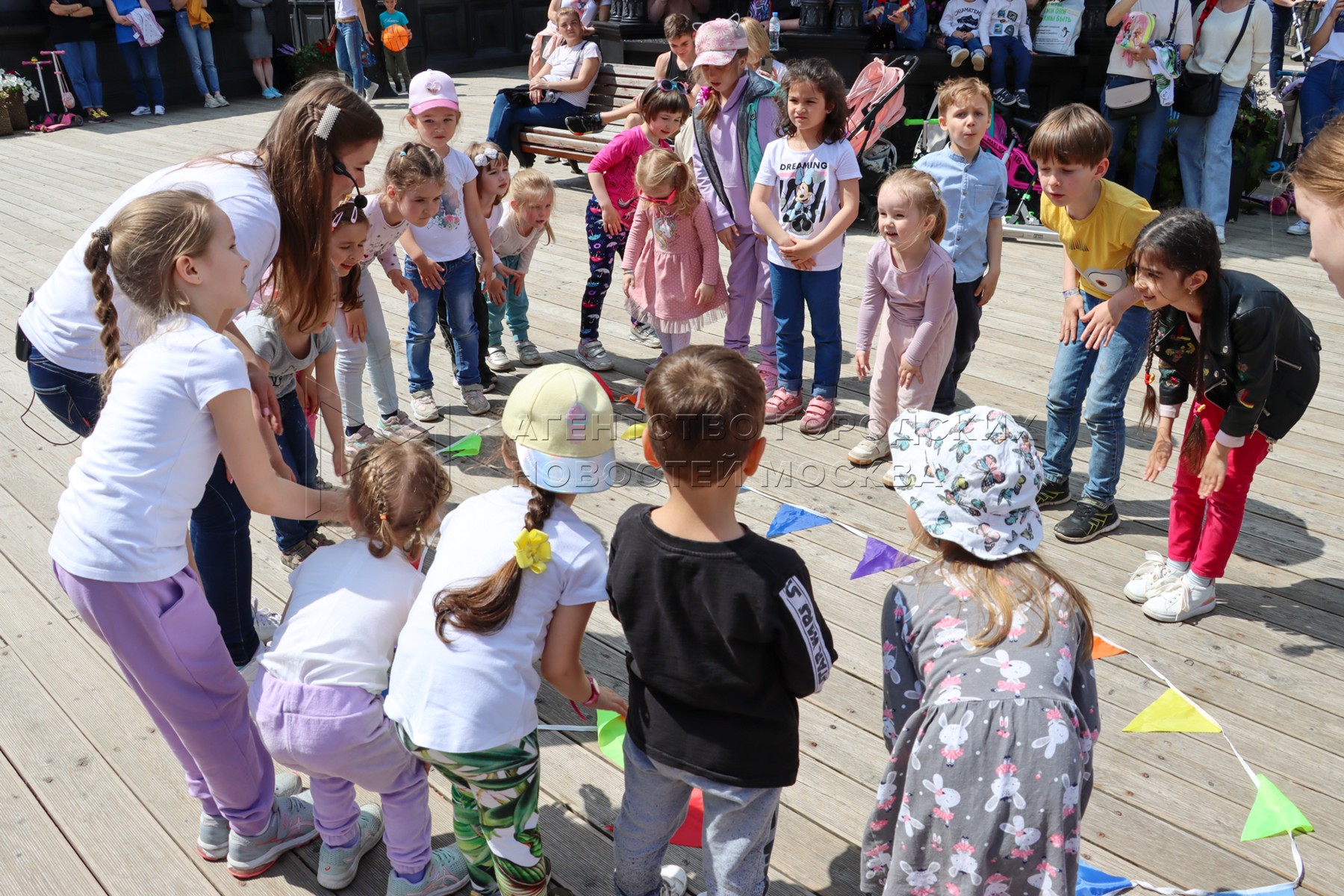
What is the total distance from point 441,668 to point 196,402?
0.82 m

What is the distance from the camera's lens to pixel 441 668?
2.24 meters

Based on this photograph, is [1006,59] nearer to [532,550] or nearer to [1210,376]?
[1210,376]

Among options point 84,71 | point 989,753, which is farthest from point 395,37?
point 989,753

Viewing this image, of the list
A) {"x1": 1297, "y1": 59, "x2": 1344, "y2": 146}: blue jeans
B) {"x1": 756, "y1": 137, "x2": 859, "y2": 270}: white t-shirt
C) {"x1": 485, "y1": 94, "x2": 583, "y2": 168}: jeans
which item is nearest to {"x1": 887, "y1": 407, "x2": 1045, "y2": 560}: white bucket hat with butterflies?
{"x1": 756, "y1": 137, "x2": 859, "y2": 270}: white t-shirt

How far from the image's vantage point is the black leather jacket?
333 centimetres

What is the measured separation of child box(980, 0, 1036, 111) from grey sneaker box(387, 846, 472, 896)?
851 cm

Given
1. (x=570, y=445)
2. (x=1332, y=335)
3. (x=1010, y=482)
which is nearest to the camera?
(x=1010, y=482)

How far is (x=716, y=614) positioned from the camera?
6.92 ft

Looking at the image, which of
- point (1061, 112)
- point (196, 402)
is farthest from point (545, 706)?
point (1061, 112)

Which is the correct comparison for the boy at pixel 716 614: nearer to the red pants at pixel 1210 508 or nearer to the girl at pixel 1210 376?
the girl at pixel 1210 376

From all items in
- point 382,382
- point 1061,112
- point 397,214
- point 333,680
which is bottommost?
point 382,382

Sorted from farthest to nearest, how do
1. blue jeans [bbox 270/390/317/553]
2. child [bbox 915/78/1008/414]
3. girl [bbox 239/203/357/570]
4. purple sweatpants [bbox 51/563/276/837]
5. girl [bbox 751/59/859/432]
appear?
girl [bbox 751/59/859/432] < child [bbox 915/78/1008/414] < blue jeans [bbox 270/390/317/553] < girl [bbox 239/203/357/570] < purple sweatpants [bbox 51/563/276/837]

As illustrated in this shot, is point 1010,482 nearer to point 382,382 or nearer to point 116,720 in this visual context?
point 116,720

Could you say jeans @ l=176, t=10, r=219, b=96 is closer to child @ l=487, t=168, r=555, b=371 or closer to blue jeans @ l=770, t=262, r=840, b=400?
child @ l=487, t=168, r=555, b=371
